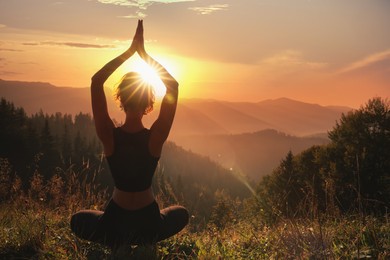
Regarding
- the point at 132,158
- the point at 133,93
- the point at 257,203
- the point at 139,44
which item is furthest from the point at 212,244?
the point at 257,203

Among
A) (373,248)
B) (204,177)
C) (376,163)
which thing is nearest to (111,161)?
→ (373,248)

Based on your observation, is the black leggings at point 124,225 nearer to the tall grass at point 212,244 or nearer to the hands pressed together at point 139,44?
the tall grass at point 212,244

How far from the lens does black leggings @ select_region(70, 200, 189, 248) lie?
4.74 metres

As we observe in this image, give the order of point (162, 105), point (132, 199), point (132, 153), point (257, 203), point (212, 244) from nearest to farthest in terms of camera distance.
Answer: point (162, 105) → point (132, 153) → point (132, 199) → point (212, 244) → point (257, 203)

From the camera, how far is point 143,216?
15.5 feet

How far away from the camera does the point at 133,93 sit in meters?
4.71

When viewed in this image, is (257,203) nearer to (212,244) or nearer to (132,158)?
(212,244)

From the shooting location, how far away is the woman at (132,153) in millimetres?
4492

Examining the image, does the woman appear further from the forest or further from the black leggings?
the forest

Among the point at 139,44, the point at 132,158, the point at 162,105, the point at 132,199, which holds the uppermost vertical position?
the point at 139,44

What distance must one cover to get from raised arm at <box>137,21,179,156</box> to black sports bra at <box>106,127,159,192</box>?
0.11 m

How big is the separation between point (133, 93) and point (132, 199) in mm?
1280

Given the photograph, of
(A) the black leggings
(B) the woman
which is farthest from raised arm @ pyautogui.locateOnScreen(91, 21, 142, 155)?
(A) the black leggings

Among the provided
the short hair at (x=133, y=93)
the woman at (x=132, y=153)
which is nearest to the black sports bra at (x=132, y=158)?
the woman at (x=132, y=153)
